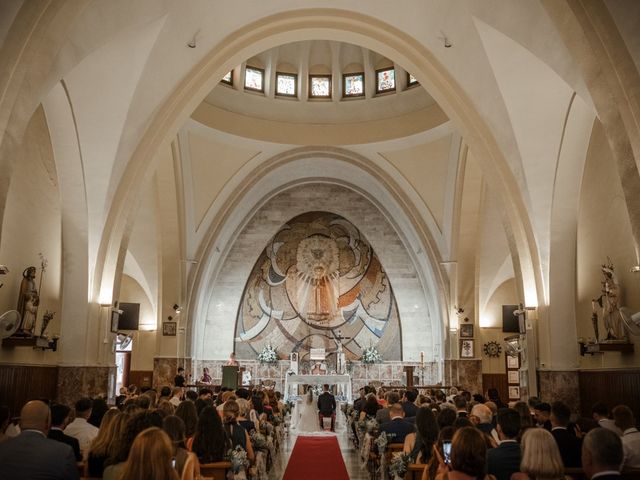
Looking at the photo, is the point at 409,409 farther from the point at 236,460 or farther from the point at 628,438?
the point at 236,460

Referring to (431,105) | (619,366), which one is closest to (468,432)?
(619,366)

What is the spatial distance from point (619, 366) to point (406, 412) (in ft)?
11.3

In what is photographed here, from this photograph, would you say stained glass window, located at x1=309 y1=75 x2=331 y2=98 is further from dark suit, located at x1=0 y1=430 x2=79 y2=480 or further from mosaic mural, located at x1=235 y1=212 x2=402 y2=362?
dark suit, located at x1=0 y1=430 x2=79 y2=480

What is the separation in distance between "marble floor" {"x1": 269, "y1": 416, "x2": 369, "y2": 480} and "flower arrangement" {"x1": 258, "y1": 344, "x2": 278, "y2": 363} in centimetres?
579

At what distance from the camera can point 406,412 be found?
8.69 meters

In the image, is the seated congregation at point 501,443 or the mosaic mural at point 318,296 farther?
the mosaic mural at point 318,296

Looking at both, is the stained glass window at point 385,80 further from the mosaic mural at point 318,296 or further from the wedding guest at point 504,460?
the wedding guest at point 504,460

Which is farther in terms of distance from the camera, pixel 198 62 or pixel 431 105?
pixel 431 105

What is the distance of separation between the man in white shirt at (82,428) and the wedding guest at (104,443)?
4.95ft

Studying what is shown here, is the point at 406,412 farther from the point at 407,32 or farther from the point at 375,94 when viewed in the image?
the point at 375,94

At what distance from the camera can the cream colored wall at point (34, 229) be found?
30.8ft

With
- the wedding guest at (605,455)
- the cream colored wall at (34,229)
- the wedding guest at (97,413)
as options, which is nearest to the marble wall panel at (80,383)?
the cream colored wall at (34,229)

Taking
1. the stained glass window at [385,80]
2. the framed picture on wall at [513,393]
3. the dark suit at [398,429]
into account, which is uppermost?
the stained glass window at [385,80]

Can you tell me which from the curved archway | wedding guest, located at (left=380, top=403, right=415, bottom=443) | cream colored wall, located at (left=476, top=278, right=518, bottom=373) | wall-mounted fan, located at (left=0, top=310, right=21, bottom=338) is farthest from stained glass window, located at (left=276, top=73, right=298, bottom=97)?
wedding guest, located at (left=380, top=403, right=415, bottom=443)
